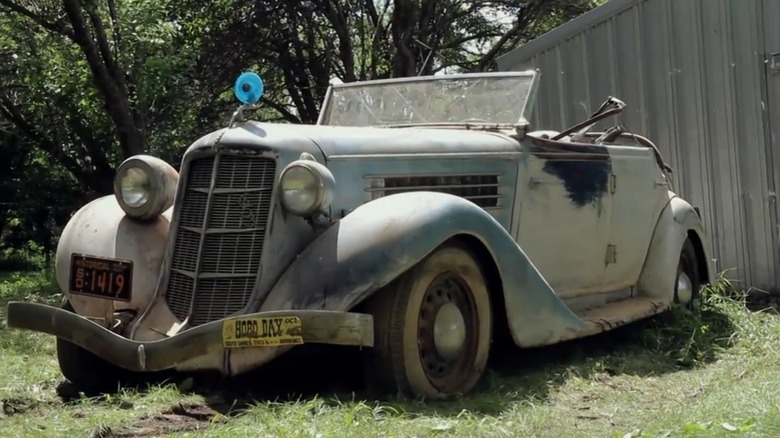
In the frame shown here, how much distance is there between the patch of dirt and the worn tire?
783 mm

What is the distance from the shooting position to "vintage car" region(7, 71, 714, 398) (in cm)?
493

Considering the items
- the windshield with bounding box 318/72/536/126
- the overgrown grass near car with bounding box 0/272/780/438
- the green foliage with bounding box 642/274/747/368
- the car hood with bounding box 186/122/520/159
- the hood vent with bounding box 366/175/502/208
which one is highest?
the windshield with bounding box 318/72/536/126

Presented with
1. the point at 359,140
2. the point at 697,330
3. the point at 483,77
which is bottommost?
the point at 697,330

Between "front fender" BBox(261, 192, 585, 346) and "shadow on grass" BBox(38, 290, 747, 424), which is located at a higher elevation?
"front fender" BBox(261, 192, 585, 346)

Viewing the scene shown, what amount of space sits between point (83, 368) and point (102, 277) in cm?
59

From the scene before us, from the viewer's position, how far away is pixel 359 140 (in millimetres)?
5715

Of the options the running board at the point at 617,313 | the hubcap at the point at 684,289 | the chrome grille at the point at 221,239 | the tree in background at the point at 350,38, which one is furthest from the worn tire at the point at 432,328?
the tree in background at the point at 350,38

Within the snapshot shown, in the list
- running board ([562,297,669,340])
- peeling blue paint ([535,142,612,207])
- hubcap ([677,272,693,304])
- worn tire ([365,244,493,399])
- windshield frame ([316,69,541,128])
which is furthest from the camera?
hubcap ([677,272,693,304])

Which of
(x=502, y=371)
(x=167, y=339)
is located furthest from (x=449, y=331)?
(x=167, y=339)

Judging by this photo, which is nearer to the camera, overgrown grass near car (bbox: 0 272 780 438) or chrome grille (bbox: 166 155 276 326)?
overgrown grass near car (bbox: 0 272 780 438)

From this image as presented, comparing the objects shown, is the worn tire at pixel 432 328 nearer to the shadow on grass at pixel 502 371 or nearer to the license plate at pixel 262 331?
the shadow on grass at pixel 502 371

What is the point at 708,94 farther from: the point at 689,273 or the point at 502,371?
the point at 502,371

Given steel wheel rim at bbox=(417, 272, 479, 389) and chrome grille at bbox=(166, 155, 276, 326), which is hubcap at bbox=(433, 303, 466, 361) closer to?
steel wheel rim at bbox=(417, 272, 479, 389)

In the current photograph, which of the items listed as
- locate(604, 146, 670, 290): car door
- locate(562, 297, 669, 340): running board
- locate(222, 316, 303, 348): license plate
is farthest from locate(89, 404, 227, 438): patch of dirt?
locate(604, 146, 670, 290): car door
